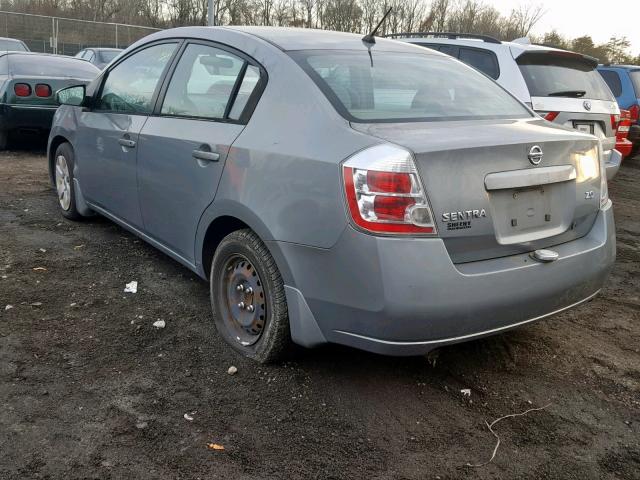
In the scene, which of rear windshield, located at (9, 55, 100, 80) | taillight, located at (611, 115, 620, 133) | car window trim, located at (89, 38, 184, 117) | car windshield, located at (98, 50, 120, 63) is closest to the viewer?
car window trim, located at (89, 38, 184, 117)

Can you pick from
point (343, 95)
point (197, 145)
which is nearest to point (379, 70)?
point (343, 95)

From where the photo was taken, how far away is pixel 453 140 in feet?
8.67

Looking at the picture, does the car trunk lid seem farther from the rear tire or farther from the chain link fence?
the chain link fence

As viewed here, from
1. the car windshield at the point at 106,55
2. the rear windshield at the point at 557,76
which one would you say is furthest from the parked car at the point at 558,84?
the car windshield at the point at 106,55

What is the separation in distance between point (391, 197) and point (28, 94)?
7504 mm

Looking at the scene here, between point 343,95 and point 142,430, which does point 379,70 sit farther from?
point 142,430

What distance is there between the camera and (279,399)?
2.88 m

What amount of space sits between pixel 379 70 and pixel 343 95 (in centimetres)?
43

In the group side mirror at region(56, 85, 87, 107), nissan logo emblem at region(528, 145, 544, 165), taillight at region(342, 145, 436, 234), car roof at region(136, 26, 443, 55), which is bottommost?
taillight at region(342, 145, 436, 234)

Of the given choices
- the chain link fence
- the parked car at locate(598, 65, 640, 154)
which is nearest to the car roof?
the parked car at locate(598, 65, 640, 154)

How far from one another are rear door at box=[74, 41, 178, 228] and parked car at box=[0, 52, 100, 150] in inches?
159

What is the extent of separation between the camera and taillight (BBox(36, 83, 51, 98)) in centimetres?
847

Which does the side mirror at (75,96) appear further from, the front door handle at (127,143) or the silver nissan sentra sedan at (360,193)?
the silver nissan sentra sedan at (360,193)

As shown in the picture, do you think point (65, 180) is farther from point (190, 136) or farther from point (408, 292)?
point (408, 292)
